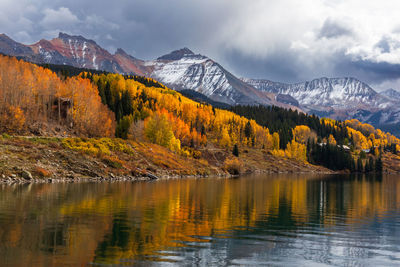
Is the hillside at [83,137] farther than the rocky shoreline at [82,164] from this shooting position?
Yes

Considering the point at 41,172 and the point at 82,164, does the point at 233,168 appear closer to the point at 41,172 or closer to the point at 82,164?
the point at 82,164

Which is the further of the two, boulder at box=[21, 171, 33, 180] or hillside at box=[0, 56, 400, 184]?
hillside at box=[0, 56, 400, 184]

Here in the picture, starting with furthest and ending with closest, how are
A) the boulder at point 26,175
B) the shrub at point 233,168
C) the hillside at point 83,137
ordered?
1. the shrub at point 233,168
2. the hillside at point 83,137
3. the boulder at point 26,175

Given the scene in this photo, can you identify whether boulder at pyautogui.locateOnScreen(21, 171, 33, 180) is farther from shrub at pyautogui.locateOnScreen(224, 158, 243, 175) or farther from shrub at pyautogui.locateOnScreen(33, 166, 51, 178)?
shrub at pyautogui.locateOnScreen(224, 158, 243, 175)

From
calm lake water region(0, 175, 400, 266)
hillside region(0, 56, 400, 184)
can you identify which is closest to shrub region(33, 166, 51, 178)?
hillside region(0, 56, 400, 184)

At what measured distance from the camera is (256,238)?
25.7m

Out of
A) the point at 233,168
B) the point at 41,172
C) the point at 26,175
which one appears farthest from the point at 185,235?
the point at 233,168

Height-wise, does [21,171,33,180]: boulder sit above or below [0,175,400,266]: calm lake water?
above

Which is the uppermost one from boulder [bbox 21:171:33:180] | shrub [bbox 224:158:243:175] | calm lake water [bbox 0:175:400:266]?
shrub [bbox 224:158:243:175]

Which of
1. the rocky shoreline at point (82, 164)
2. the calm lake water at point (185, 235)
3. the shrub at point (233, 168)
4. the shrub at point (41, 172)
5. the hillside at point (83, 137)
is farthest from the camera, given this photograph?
the shrub at point (233, 168)

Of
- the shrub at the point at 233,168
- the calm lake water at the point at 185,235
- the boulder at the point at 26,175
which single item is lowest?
the calm lake water at the point at 185,235

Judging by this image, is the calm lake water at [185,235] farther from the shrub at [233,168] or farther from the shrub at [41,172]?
the shrub at [233,168]

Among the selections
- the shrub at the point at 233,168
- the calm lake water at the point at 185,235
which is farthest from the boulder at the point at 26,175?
the shrub at the point at 233,168

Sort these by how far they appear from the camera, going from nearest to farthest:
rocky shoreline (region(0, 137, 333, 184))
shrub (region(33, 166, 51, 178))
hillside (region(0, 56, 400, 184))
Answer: rocky shoreline (region(0, 137, 333, 184))
shrub (region(33, 166, 51, 178))
hillside (region(0, 56, 400, 184))
